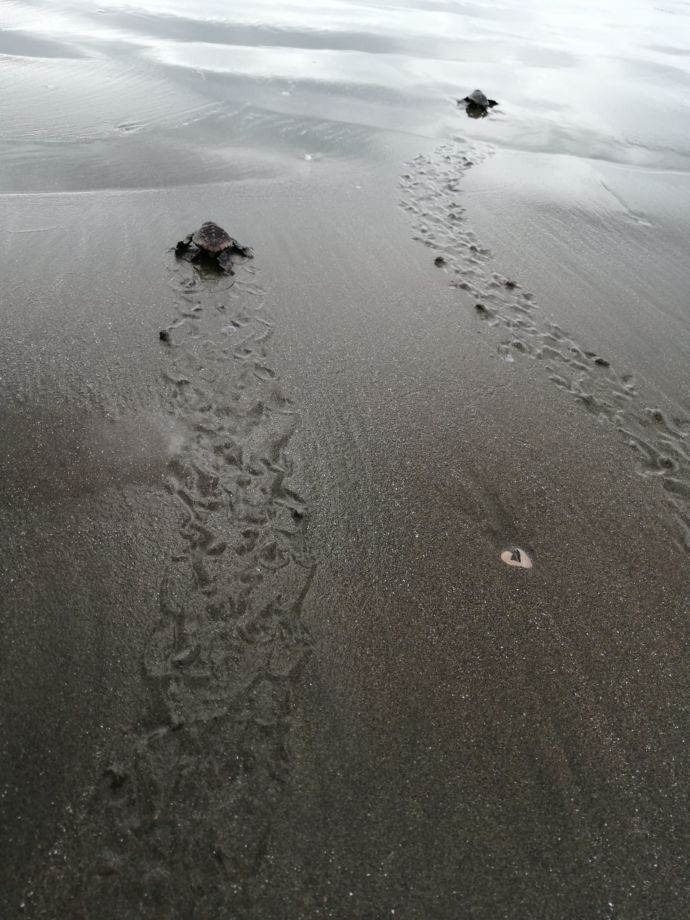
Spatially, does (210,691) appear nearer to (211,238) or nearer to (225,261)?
(225,261)

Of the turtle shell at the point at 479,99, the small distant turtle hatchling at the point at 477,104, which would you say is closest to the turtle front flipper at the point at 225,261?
the small distant turtle hatchling at the point at 477,104

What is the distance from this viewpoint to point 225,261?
6.91m

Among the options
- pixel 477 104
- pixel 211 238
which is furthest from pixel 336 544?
pixel 477 104

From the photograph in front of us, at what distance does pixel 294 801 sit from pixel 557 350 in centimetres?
543

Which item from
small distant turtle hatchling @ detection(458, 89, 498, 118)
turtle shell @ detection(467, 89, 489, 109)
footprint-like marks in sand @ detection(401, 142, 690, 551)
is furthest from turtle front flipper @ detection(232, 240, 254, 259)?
turtle shell @ detection(467, 89, 489, 109)

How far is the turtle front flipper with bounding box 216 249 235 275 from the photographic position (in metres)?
6.85

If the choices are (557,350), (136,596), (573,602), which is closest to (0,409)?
(136,596)

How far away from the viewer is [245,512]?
4258 mm

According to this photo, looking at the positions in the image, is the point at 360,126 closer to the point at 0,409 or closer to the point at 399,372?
the point at 399,372

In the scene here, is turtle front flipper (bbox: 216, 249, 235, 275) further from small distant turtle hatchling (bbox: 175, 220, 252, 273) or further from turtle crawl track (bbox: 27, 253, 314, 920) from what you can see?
turtle crawl track (bbox: 27, 253, 314, 920)

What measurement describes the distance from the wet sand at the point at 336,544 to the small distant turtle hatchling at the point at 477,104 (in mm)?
5030

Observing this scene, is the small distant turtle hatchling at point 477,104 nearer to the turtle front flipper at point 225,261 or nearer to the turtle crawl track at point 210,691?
the turtle front flipper at point 225,261

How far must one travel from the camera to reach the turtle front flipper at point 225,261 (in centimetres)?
685

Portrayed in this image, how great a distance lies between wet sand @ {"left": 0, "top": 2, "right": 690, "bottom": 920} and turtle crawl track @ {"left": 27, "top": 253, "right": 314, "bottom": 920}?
0.06 ft
